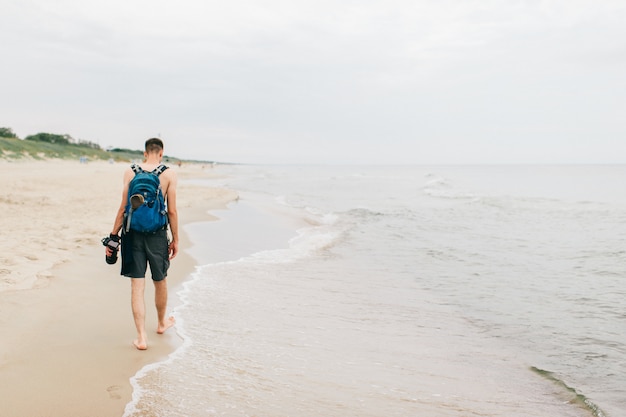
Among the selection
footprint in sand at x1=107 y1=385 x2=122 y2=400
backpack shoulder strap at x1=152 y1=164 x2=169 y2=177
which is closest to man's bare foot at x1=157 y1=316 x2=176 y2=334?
footprint in sand at x1=107 y1=385 x2=122 y2=400

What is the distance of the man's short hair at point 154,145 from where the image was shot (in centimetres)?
450

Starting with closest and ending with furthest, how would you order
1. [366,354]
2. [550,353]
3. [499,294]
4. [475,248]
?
[366,354] < [550,353] < [499,294] < [475,248]

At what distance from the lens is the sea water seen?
148 inches

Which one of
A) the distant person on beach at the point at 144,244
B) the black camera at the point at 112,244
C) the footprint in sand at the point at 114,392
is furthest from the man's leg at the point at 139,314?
the footprint in sand at the point at 114,392

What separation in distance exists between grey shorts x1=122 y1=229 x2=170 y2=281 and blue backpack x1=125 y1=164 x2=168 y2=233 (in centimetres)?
10

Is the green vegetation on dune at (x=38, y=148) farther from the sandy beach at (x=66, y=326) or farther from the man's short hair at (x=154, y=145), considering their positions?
the man's short hair at (x=154, y=145)

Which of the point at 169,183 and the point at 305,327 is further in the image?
the point at 305,327

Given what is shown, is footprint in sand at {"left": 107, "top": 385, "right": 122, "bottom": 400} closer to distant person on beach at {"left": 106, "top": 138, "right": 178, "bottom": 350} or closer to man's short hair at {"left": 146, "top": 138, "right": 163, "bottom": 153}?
distant person on beach at {"left": 106, "top": 138, "right": 178, "bottom": 350}

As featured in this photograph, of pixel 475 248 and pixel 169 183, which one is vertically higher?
pixel 169 183

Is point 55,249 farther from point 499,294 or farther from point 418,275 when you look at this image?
point 499,294

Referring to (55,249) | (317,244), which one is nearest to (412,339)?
(55,249)

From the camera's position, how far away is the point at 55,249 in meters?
7.83

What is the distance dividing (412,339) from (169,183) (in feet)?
10.3

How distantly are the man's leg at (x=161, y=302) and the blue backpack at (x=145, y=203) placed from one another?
70 cm
